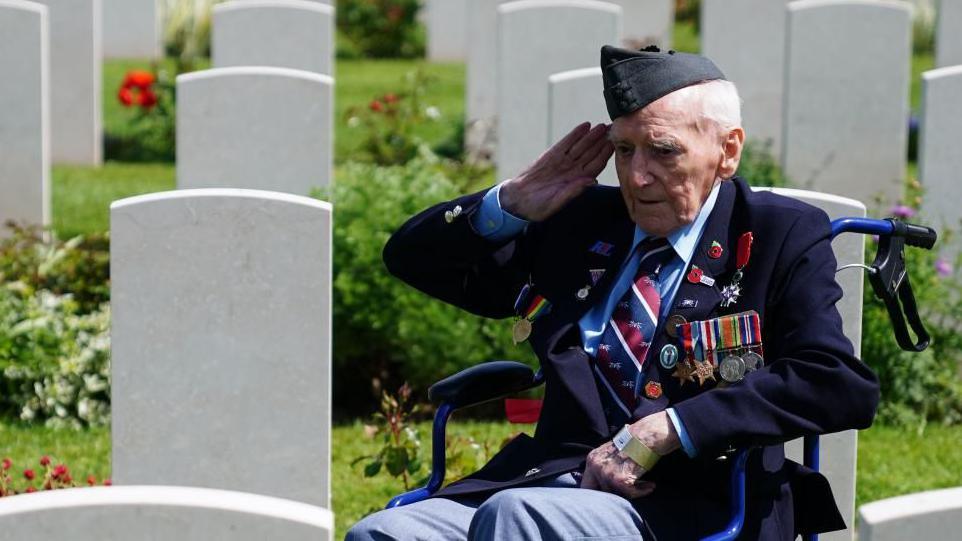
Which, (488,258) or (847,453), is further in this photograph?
(847,453)

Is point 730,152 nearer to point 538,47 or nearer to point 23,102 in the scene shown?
point 538,47

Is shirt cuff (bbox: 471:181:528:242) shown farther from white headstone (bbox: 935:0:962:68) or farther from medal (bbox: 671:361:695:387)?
white headstone (bbox: 935:0:962:68)

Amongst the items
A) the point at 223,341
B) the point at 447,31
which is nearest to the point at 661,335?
the point at 223,341

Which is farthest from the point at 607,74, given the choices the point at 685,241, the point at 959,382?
the point at 959,382

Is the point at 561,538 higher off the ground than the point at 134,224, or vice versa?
the point at 134,224

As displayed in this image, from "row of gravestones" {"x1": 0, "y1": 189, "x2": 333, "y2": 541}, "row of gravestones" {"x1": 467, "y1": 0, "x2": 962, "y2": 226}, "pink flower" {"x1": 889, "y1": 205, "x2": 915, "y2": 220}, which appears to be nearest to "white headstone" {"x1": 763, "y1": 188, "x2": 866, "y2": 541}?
"row of gravestones" {"x1": 0, "y1": 189, "x2": 333, "y2": 541}

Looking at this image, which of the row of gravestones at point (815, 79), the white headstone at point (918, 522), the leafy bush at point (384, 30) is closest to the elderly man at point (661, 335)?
the white headstone at point (918, 522)

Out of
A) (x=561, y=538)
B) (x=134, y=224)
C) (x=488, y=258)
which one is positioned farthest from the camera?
(x=134, y=224)

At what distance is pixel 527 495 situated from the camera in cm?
302

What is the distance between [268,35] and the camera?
26.8ft

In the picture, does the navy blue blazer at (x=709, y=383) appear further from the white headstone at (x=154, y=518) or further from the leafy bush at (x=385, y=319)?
the leafy bush at (x=385, y=319)

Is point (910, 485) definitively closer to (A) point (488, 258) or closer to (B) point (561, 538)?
(A) point (488, 258)

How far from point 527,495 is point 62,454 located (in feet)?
9.58

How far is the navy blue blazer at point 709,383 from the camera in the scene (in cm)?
313
